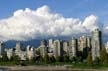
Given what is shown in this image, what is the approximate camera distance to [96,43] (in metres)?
188

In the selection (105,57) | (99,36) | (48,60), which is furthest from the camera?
(99,36)

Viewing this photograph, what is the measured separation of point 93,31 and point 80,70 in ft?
227

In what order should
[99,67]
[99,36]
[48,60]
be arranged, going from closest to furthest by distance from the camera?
[99,67] < [48,60] < [99,36]

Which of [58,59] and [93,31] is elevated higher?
[93,31]

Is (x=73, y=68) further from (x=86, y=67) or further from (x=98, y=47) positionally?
(x=98, y=47)

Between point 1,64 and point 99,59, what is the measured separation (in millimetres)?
49718

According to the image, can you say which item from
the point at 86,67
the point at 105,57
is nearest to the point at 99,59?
the point at 105,57

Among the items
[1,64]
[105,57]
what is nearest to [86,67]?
[105,57]

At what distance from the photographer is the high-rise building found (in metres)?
176

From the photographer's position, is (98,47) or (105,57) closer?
(105,57)

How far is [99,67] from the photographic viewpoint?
424 feet

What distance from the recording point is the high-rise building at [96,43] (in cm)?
17600

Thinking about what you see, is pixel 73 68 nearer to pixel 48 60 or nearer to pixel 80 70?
pixel 80 70

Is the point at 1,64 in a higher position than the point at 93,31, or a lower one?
lower
